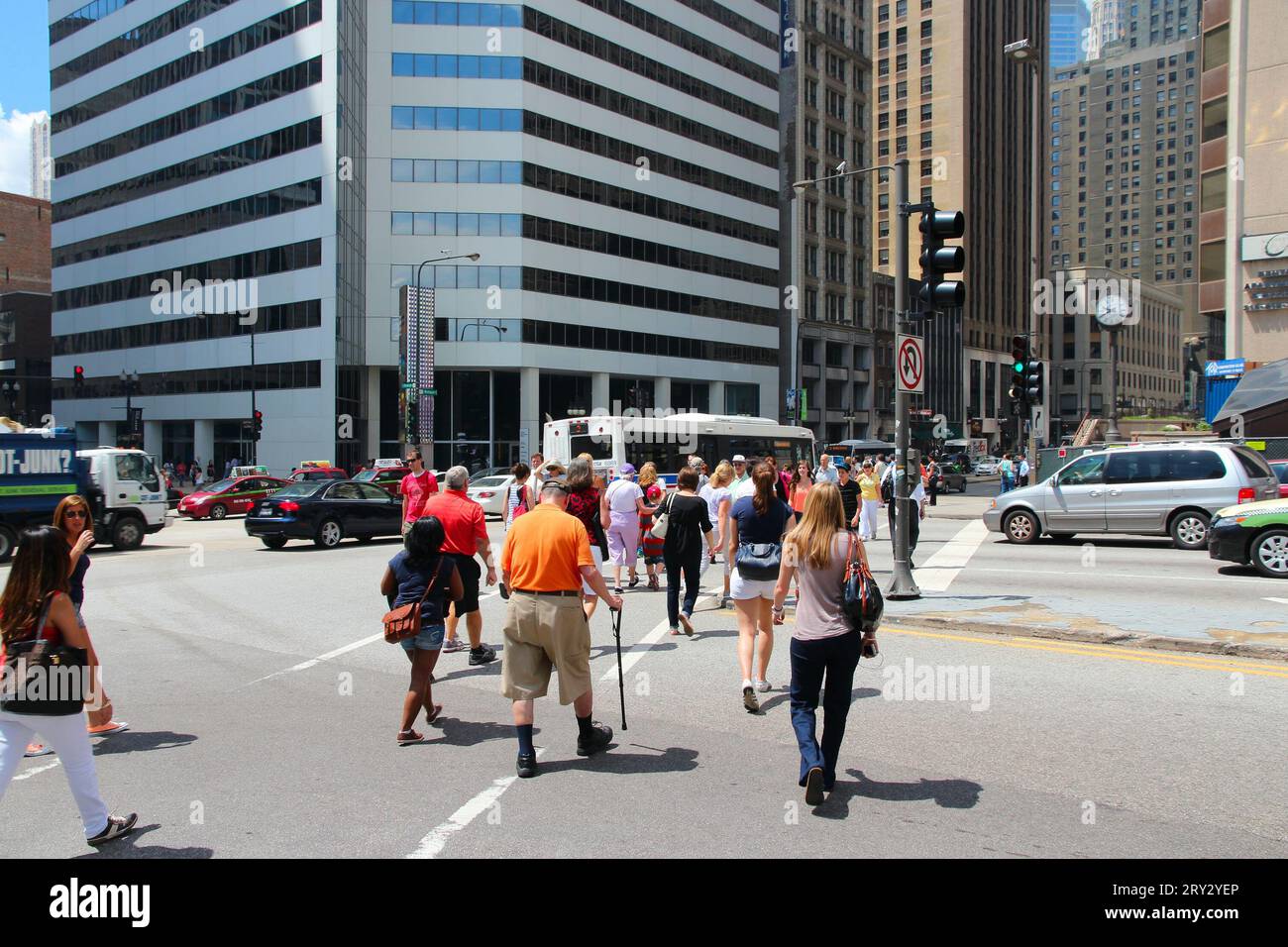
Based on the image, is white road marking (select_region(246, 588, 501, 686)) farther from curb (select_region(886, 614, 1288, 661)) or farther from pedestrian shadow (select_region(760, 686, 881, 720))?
curb (select_region(886, 614, 1288, 661))

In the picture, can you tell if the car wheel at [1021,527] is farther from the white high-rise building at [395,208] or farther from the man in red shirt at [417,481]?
the white high-rise building at [395,208]

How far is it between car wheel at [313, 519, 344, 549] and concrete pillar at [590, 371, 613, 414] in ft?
121

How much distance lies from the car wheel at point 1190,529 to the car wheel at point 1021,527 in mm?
2401

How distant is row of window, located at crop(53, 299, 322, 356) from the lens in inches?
2015

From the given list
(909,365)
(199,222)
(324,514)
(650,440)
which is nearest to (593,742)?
(909,365)

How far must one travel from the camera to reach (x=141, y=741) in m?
6.54

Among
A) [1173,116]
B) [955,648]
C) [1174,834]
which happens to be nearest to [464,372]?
[955,648]

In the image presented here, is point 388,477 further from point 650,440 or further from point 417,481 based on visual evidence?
point 417,481

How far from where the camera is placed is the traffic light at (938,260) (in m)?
11.0

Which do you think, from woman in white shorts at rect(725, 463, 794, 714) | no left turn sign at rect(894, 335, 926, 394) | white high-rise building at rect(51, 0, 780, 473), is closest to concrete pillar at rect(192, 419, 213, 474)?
white high-rise building at rect(51, 0, 780, 473)

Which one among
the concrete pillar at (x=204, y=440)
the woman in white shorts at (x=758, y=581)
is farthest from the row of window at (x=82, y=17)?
the woman in white shorts at (x=758, y=581)

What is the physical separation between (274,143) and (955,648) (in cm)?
5195

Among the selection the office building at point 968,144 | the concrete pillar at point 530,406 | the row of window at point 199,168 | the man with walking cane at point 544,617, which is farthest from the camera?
the office building at point 968,144

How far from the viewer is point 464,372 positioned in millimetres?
53969
